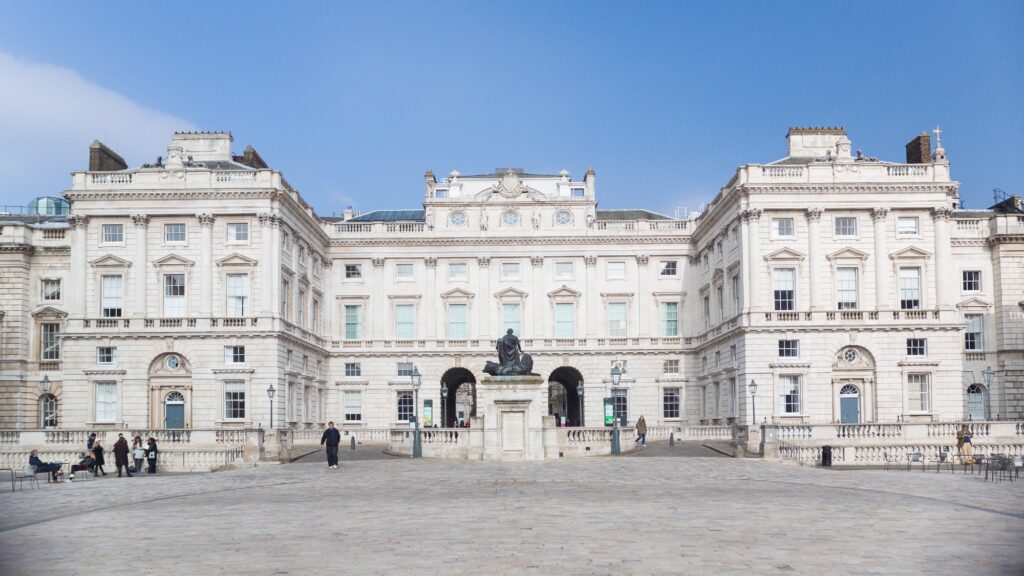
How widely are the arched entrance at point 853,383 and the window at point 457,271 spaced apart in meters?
24.1

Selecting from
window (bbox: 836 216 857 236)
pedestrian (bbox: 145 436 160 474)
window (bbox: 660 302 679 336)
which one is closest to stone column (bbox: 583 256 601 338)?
window (bbox: 660 302 679 336)

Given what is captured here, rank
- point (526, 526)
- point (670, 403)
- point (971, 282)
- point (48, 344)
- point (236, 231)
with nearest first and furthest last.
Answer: point (526, 526)
point (236, 231)
point (971, 282)
point (48, 344)
point (670, 403)

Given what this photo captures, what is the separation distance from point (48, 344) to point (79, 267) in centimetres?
736

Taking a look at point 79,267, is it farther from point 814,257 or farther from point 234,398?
point 814,257

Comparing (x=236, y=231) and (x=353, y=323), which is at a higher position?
(x=236, y=231)

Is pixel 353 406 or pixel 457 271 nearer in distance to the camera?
pixel 353 406

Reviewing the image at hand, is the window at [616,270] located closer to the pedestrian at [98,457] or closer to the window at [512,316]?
the window at [512,316]

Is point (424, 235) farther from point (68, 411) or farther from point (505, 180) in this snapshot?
point (68, 411)

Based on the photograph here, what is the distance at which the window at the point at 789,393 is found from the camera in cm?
5256

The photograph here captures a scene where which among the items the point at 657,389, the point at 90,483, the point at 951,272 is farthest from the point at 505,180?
the point at 90,483

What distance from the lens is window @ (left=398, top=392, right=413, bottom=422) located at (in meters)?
65.4

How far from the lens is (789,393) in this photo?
52.7 metres

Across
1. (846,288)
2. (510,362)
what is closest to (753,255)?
(846,288)

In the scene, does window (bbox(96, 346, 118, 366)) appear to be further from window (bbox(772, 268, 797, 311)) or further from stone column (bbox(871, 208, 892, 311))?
stone column (bbox(871, 208, 892, 311))
